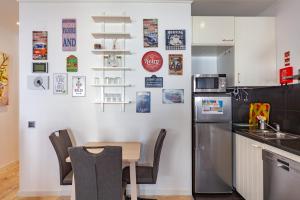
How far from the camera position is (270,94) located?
313 centimetres

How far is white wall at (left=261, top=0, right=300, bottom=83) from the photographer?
2.55m

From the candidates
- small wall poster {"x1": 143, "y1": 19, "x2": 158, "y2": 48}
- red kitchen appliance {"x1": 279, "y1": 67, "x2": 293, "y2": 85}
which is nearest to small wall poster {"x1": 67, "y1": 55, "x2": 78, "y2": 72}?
small wall poster {"x1": 143, "y1": 19, "x2": 158, "y2": 48}

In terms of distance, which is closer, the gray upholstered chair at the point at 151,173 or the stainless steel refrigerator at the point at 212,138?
the gray upholstered chair at the point at 151,173

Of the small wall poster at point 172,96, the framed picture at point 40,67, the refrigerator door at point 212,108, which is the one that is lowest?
the refrigerator door at point 212,108

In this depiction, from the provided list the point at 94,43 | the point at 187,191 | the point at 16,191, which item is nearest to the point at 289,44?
the point at 187,191

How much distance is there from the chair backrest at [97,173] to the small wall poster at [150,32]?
167cm

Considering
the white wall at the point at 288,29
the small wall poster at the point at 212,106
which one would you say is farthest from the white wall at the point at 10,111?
the white wall at the point at 288,29

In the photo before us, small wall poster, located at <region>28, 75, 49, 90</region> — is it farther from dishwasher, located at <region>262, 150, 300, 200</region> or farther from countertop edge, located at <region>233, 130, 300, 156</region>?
dishwasher, located at <region>262, 150, 300, 200</region>

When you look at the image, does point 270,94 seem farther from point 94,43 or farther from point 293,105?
point 94,43

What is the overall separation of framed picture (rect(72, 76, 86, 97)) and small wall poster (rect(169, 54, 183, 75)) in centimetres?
124

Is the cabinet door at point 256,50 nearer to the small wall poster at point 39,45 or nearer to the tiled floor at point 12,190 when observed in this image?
the tiled floor at point 12,190

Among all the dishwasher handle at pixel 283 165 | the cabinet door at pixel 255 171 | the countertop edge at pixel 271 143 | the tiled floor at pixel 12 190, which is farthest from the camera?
the tiled floor at pixel 12 190

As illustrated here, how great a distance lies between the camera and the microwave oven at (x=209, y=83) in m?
2.86

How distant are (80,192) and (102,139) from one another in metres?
1.09
